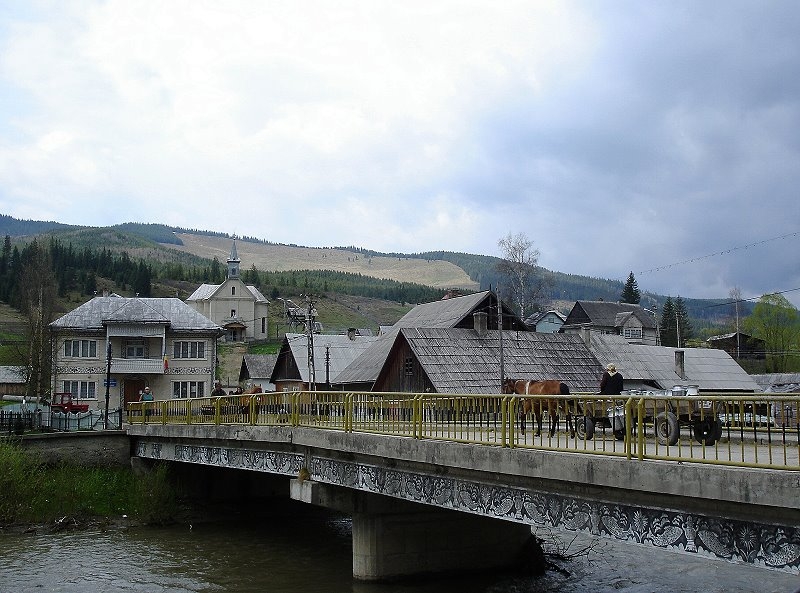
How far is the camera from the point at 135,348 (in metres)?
57.0

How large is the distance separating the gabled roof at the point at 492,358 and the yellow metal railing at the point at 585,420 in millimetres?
13313

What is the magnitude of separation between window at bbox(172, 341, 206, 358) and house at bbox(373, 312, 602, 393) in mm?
19213

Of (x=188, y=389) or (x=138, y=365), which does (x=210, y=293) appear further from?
(x=138, y=365)

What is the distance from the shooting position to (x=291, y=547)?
2662cm

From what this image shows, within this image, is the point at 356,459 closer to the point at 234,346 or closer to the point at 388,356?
the point at 388,356

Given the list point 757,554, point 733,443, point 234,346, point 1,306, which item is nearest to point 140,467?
point 733,443

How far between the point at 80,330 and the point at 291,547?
111 ft

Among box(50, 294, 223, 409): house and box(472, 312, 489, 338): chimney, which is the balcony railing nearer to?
box(50, 294, 223, 409): house

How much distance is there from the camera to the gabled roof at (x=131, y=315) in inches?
2191

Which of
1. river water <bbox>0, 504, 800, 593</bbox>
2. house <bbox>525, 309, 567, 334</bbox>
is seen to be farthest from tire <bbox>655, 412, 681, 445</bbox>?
house <bbox>525, 309, 567, 334</bbox>

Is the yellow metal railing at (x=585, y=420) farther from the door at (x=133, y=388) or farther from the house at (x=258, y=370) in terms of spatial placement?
the house at (x=258, y=370)

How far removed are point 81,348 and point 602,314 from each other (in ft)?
209

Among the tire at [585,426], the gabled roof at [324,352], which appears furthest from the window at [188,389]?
the tire at [585,426]

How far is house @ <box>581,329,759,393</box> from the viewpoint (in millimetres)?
49094
